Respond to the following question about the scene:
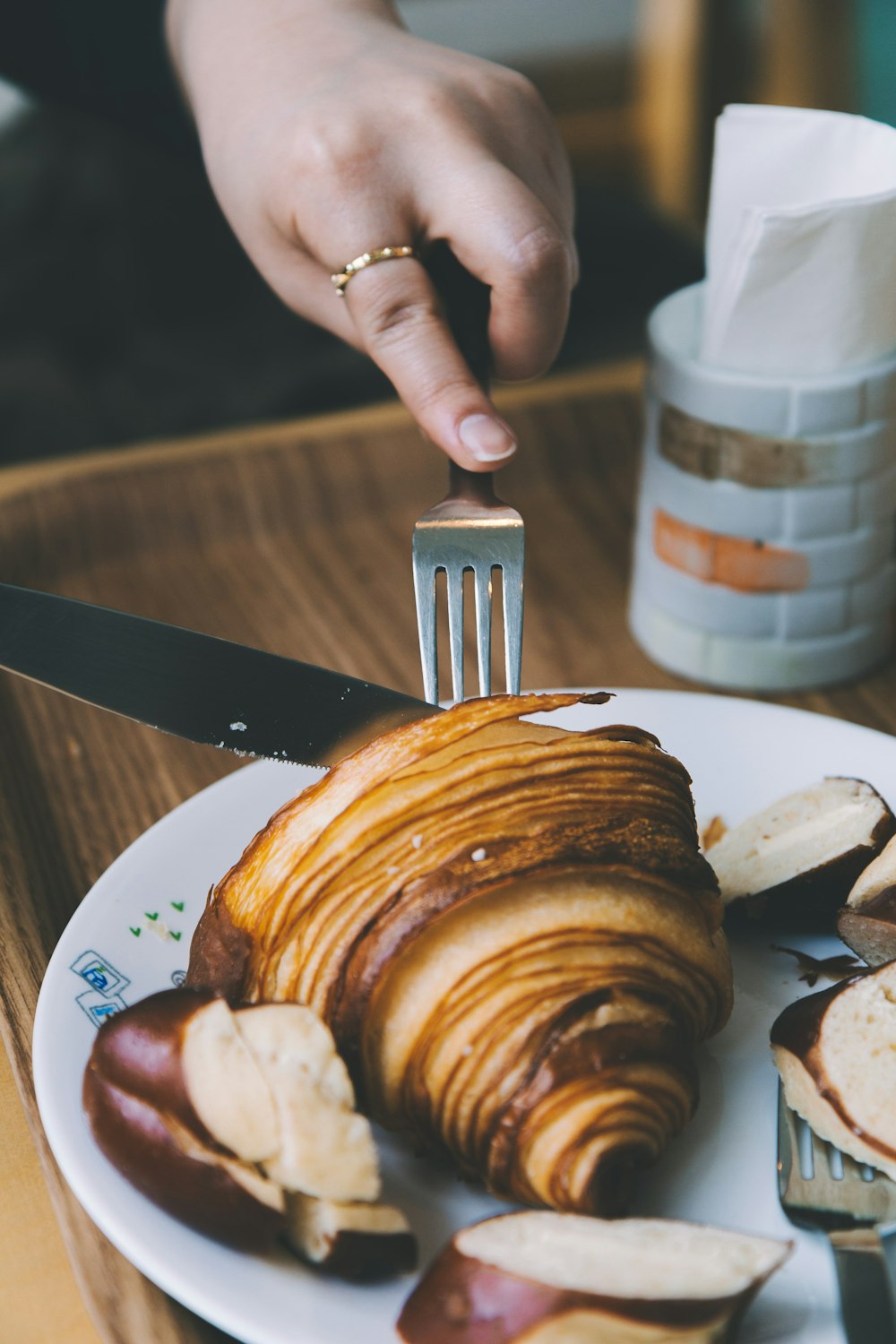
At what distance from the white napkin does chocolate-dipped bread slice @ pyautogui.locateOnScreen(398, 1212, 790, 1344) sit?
771mm

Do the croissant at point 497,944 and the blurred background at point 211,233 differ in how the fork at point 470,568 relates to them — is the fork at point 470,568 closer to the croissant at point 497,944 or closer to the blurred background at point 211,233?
the croissant at point 497,944

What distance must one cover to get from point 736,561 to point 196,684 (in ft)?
1.83

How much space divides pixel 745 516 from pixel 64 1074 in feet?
2.53

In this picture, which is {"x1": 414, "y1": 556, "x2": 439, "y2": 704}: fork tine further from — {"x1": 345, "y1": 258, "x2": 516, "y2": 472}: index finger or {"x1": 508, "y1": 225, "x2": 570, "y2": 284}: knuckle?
{"x1": 508, "y1": 225, "x2": 570, "y2": 284}: knuckle

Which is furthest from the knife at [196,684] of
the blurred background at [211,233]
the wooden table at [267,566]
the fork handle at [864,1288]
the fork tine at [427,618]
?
the blurred background at [211,233]

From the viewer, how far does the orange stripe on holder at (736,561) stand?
1229mm

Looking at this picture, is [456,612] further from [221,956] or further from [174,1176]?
[174,1176]

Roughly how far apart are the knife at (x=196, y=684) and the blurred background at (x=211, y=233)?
3.43ft

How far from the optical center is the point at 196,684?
0.92 metres

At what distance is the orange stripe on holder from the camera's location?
1.23 meters

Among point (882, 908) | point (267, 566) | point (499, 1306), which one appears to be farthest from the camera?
point (267, 566)

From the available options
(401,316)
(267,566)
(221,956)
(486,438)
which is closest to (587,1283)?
(221,956)

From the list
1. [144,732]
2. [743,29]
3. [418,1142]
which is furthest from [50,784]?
[743,29]

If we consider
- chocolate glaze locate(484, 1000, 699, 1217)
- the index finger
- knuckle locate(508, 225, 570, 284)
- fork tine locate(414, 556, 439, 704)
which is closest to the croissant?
chocolate glaze locate(484, 1000, 699, 1217)
